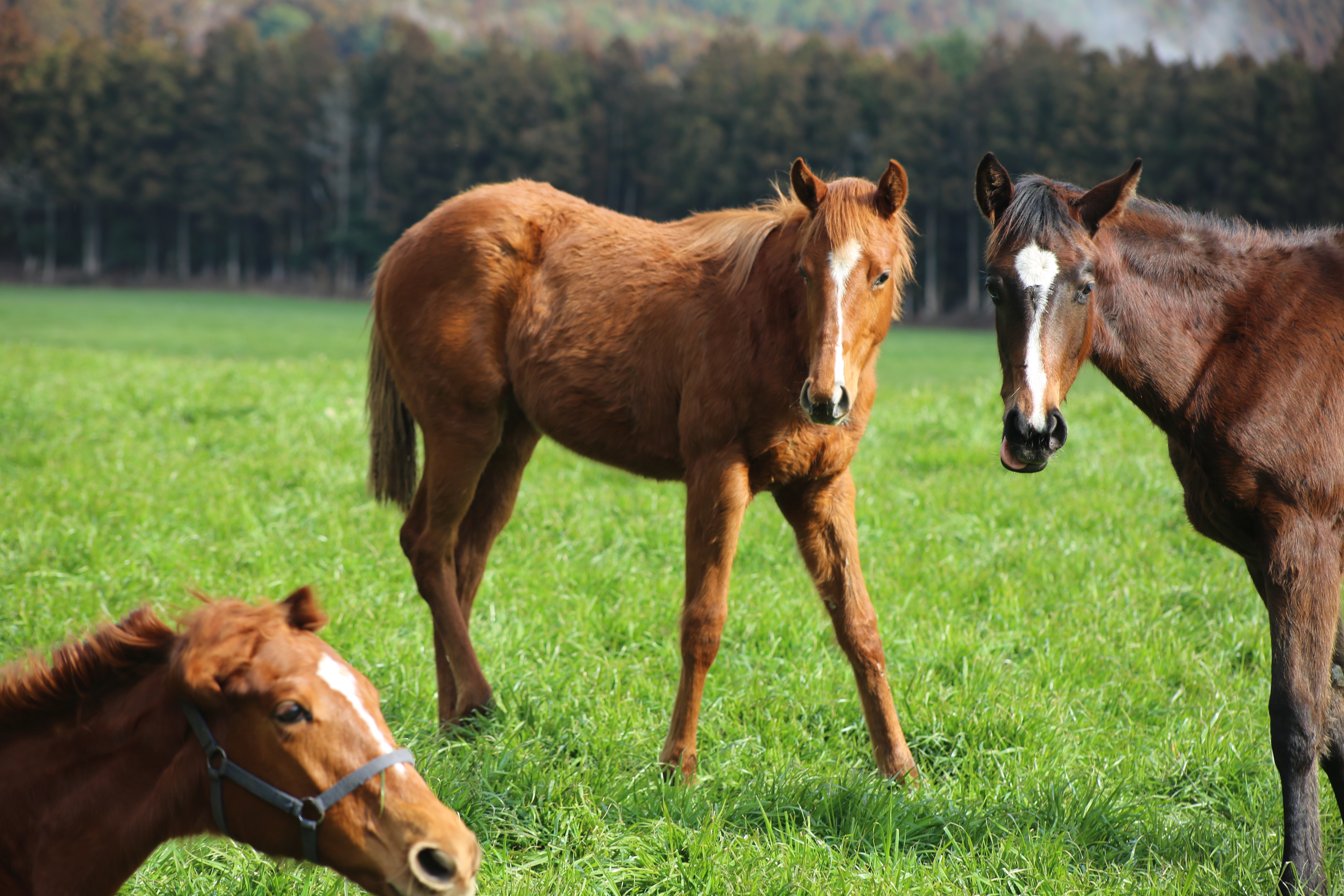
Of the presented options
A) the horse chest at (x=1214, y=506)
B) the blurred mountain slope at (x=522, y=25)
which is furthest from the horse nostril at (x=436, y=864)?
the blurred mountain slope at (x=522, y=25)

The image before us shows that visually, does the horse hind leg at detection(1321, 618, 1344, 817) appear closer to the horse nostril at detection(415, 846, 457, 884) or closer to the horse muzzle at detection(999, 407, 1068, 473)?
the horse muzzle at detection(999, 407, 1068, 473)

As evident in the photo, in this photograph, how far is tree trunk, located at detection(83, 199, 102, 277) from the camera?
61.8m

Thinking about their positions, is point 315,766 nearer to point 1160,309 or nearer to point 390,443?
point 1160,309

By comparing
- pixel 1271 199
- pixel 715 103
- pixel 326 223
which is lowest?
pixel 326 223

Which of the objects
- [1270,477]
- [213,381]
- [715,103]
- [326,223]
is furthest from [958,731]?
[326,223]

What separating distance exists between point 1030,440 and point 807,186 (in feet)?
4.05

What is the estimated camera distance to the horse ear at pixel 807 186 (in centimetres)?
349

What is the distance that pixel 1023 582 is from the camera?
596 centimetres

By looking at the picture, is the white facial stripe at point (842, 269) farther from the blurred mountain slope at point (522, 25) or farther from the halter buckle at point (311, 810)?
the blurred mountain slope at point (522, 25)

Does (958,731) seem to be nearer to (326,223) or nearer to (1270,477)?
(1270,477)

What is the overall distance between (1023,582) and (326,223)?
→ 66739mm

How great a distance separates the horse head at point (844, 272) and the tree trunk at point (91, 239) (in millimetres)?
67981

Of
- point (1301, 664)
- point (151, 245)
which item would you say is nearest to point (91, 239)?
point (151, 245)

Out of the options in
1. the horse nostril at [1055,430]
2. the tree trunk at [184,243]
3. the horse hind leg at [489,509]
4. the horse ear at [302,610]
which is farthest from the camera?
the tree trunk at [184,243]
